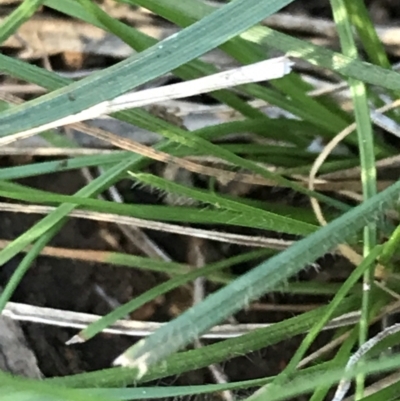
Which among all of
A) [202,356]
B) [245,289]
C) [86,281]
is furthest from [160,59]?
[86,281]

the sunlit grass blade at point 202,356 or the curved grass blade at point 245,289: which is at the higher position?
the curved grass blade at point 245,289

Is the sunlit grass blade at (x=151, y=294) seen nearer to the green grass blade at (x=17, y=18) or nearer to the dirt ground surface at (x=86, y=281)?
the dirt ground surface at (x=86, y=281)

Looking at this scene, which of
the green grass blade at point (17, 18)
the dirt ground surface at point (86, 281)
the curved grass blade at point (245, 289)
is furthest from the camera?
the dirt ground surface at point (86, 281)

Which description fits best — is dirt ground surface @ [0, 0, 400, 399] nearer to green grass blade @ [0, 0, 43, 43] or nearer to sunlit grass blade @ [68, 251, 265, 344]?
sunlit grass blade @ [68, 251, 265, 344]

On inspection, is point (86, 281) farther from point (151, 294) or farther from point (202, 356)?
point (202, 356)

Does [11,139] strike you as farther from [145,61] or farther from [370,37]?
[370,37]

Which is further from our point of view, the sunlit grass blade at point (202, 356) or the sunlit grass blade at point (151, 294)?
the sunlit grass blade at point (151, 294)

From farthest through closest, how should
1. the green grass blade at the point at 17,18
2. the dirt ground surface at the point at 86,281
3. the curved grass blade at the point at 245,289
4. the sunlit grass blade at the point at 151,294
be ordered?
the dirt ground surface at the point at 86,281 → the sunlit grass blade at the point at 151,294 → the green grass blade at the point at 17,18 → the curved grass blade at the point at 245,289

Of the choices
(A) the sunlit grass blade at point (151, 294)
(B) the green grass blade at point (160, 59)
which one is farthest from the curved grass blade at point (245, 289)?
(A) the sunlit grass blade at point (151, 294)

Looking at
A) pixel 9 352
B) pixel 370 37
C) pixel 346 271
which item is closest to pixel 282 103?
pixel 370 37
